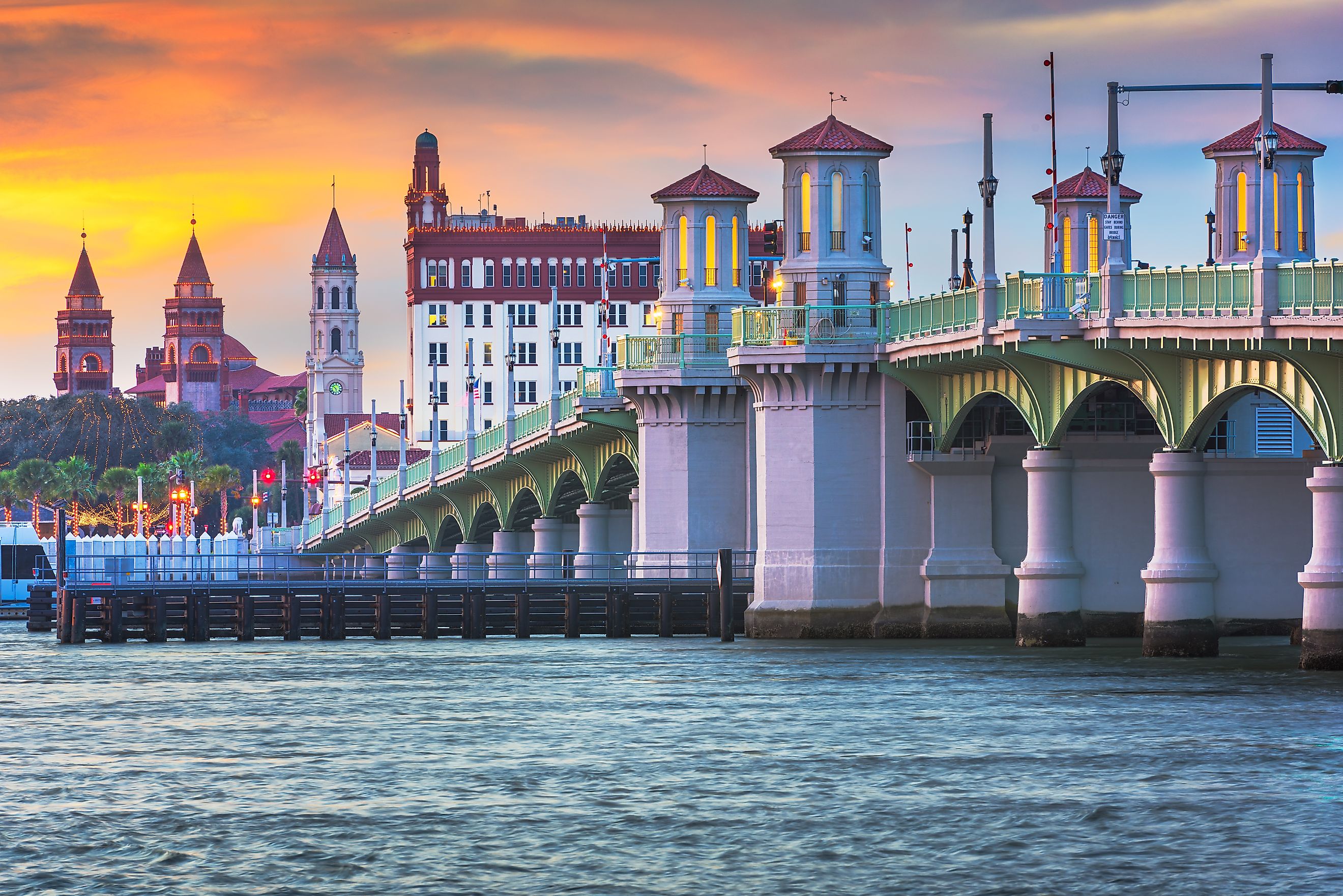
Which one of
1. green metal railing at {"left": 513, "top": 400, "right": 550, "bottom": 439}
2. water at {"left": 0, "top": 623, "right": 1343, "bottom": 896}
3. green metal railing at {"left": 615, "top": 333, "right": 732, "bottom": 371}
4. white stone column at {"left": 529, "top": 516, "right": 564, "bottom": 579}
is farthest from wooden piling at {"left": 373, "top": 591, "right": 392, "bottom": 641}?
white stone column at {"left": 529, "top": 516, "right": 564, "bottom": 579}

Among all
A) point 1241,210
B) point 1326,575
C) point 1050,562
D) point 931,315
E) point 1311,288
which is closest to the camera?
point 1311,288

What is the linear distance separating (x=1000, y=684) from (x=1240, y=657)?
985 centimetres

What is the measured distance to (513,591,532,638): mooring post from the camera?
90062 mm

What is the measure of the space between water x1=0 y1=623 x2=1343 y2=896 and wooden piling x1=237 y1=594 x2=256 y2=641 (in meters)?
16.8

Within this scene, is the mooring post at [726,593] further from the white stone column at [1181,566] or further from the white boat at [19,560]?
the white boat at [19,560]

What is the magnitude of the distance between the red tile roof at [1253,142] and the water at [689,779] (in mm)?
21988

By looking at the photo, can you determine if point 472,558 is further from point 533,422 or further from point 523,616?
point 523,616

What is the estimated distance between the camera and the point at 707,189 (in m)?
92.6

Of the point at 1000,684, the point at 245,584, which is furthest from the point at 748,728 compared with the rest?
the point at 245,584

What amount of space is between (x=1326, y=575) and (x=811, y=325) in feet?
82.0

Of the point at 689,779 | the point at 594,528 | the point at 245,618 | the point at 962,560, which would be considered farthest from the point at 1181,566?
the point at 594,528

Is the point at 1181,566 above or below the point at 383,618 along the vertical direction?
above

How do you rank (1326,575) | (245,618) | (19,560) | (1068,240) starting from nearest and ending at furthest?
1. (1326,575)
2. (245,618)
3. (1068,240)
4. (19,560)

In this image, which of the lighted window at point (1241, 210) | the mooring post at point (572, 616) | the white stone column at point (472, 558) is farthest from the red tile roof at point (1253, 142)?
the white stone column at point (472, 558)
